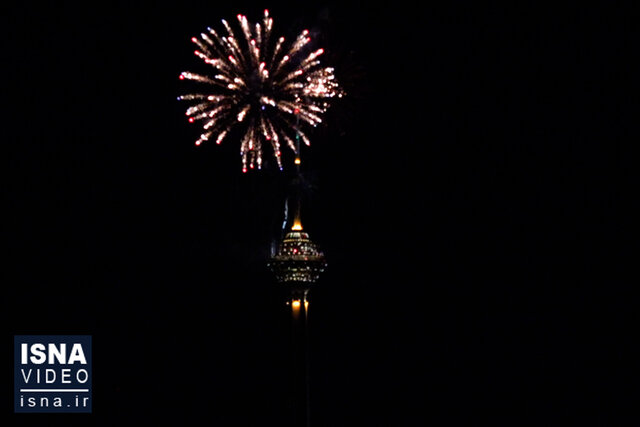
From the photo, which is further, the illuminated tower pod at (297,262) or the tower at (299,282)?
the tower at (299,282)

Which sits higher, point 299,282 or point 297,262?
point 297,262

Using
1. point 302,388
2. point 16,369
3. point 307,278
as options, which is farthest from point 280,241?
point 16,369

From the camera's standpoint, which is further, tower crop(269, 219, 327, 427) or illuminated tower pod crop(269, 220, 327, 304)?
tower crop(269, 219, 327, 427)

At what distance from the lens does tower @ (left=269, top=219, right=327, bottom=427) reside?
4819cm

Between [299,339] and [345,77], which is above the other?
[345,77]

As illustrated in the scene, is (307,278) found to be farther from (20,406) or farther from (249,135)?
(20,406)

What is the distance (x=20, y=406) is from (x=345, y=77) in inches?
624

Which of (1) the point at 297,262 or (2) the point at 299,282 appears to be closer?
(1) the point at 297,262

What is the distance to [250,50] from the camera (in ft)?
124

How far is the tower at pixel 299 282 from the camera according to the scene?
48.2 meters

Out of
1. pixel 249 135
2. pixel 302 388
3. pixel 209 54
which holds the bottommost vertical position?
pixel 302 388

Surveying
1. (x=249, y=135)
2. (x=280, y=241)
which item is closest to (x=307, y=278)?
(x=280, y=241)

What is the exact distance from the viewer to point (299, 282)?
48.9 metres

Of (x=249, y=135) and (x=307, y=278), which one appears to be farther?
(x=307, y=278)
